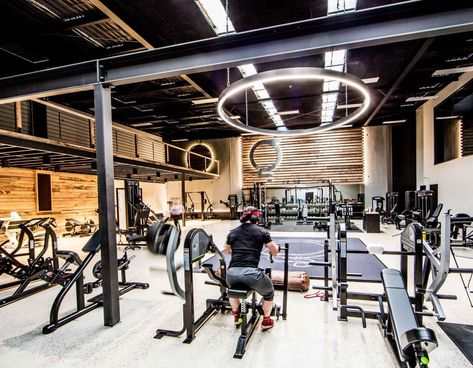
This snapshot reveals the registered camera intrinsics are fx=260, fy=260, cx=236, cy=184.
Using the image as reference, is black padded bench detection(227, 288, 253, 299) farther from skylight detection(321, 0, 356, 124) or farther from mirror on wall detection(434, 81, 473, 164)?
mirror on wall detection(434, 81, 473, 164)

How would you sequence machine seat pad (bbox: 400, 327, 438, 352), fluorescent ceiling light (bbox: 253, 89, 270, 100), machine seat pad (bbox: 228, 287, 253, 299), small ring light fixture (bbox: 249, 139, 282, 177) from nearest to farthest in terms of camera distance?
machine seat pad (bbox: 400, 327, 438, 352), machine seat pad (bbox: 228, 287, 253, 299), small ring light fixture (bbox: 249, 139, 282, 177), fluorescent ceiling light (bbox: 253, 89, 270, 100)

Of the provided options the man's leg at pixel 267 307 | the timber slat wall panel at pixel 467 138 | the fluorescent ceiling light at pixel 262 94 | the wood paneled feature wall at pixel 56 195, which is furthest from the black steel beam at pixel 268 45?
the timber slat wall panel at pixel 467 138

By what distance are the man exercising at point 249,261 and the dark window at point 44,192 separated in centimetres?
986

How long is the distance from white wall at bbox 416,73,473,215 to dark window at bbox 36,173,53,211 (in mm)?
13987

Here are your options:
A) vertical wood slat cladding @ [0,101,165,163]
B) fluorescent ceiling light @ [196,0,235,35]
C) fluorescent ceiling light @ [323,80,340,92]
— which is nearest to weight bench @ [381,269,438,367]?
fluorescent ceiling light @ [196,0,235,35]

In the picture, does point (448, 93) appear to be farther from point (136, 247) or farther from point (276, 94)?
point (136, 247)

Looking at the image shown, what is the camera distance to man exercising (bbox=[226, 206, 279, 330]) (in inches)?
102

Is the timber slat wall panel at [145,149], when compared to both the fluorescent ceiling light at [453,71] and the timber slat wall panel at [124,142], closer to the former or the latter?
the timber slat wall panel at [124,142]

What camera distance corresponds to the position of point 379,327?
2.86m

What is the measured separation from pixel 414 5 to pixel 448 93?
8203 mm

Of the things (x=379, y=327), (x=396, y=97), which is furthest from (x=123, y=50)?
(x=396, y=97)

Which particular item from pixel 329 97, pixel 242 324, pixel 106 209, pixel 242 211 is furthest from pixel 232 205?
pixel 242 324

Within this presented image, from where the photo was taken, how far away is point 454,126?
28.3 ft

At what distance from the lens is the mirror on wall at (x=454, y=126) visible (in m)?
7.84
